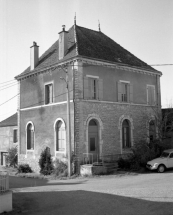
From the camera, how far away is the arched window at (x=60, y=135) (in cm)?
2189

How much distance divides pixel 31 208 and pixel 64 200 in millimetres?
1518

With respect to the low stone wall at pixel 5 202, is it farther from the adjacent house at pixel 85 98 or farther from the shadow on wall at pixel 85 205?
the adjacent house at pixel 85 98

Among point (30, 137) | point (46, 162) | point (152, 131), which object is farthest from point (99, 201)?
point (30, 137)

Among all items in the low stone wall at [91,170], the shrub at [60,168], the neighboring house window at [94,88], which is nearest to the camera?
the low stone wall at [91,170]

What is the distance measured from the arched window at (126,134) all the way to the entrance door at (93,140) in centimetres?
300

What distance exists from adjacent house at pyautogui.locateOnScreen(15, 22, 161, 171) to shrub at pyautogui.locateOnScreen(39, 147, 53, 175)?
48 centimetres

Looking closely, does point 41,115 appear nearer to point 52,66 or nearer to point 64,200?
point 52,66

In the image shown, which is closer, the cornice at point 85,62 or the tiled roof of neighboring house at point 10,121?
the cornice at point 85,62

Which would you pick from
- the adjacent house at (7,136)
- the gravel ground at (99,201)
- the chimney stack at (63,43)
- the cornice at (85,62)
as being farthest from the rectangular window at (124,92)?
the adjacent house at (7,136)

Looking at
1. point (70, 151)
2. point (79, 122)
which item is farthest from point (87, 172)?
point (79, 122)

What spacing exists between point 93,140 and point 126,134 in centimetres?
374

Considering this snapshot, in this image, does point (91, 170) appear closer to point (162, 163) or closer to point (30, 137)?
point (162, 163)

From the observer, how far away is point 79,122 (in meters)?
20.7

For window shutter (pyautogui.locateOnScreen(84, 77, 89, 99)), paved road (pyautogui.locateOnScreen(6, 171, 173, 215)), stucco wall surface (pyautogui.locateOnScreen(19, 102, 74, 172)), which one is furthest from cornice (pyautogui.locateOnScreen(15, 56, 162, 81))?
paved road (pyautogui.locateOnScreen(6, 171, 173, 215))
